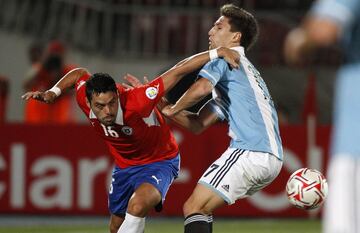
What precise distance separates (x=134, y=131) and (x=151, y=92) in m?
0.44

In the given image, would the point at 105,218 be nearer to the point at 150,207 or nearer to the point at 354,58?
the point at 150,207

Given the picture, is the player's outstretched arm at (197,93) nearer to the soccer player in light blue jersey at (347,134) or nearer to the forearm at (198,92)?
the forearm at (198,92)

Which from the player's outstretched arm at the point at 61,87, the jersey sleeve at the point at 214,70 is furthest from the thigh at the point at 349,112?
the player's outstretched arm at the point at 61,87

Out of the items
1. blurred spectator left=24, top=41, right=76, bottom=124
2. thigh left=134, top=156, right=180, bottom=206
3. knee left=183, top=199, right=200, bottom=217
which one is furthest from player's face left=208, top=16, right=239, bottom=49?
blurred spectator left=24, top=41, right=76, bottom=124

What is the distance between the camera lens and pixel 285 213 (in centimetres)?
1319

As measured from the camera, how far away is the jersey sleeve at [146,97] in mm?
7534

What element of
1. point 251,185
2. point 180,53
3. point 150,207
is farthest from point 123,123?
point 180,53

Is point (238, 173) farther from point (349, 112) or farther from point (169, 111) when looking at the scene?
point (349, 112)

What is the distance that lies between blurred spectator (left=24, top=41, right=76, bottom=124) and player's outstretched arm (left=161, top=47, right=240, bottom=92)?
245 inches

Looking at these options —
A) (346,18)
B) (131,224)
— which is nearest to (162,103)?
(131,224)

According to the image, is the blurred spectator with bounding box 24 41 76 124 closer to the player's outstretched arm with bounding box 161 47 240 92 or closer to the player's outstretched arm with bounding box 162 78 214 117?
the player's outstretched arm with bounding box 161 47 240 92

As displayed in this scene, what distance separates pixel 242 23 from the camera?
747 centimetres

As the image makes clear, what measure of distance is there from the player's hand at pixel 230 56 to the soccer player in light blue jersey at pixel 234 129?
0.05 m

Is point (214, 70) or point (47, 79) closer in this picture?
point (214, 70)
